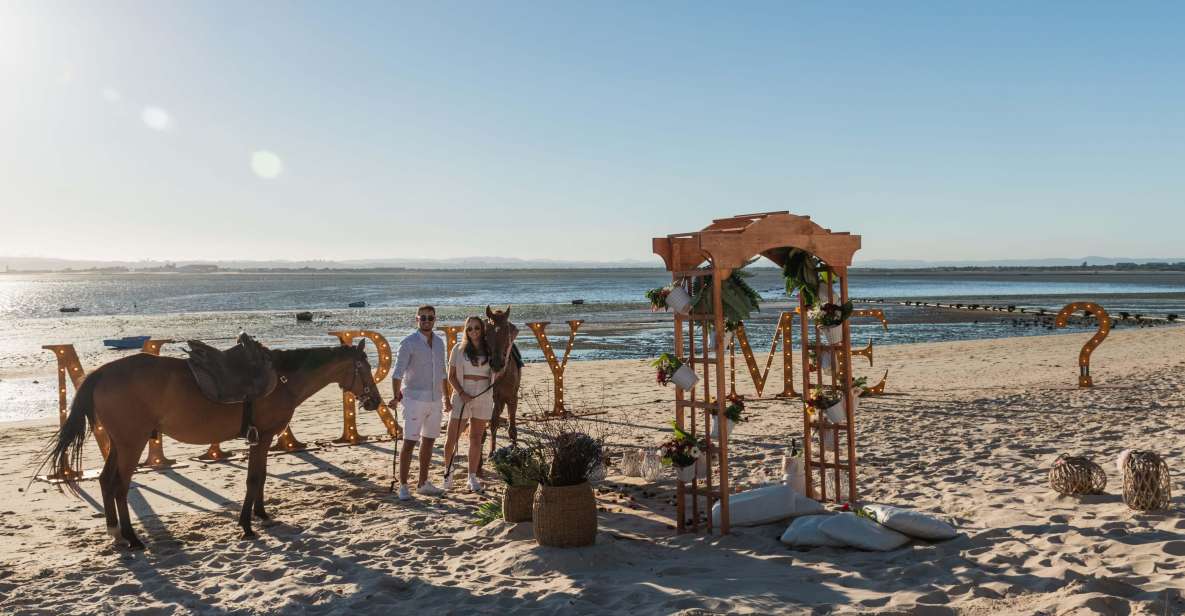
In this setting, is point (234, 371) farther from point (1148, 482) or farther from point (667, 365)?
point (1148, 482)

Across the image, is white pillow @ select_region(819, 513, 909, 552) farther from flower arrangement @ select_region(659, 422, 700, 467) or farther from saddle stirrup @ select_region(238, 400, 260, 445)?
saddle stirrup @ select_region(238, 400, 260, 445)

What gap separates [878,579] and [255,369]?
231 inches

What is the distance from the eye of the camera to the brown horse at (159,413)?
7.38 metres

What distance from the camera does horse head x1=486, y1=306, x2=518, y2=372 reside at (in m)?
8.93

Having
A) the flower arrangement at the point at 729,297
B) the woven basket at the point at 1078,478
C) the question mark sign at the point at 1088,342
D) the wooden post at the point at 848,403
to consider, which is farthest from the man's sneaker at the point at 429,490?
the question mark sign at the point at 1088,342

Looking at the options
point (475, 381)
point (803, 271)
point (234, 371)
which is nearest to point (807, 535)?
point (803, 271)

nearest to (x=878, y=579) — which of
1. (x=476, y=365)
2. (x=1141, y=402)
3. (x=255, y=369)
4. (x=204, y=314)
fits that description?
(x=476, y=365)

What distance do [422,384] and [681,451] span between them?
3.02 m

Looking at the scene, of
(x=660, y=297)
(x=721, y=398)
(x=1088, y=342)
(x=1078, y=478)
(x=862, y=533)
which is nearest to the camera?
(x=862, y=533)

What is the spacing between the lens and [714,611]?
535 centimetres

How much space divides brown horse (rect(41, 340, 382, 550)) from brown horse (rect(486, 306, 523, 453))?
1385 mm

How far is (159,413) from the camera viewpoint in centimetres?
766

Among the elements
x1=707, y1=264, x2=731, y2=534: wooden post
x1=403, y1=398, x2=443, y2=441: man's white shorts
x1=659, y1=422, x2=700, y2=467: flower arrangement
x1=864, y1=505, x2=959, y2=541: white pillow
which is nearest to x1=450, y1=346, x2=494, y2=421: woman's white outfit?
x1=403, y1=398, x2=443, y2=441: man's white shorts

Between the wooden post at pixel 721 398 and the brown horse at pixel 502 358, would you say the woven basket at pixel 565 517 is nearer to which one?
the wooden post at pixel 721 398
